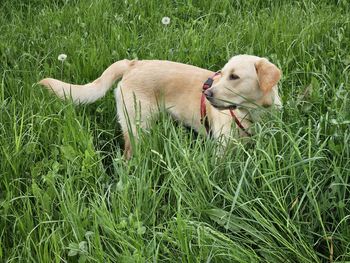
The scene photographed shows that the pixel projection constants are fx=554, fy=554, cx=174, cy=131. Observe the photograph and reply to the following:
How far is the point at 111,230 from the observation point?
2162 mm

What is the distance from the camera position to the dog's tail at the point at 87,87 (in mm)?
3342

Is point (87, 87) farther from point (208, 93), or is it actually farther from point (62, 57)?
point (208, 93)

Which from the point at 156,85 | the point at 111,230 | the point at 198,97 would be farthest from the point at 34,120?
the point at 111,230

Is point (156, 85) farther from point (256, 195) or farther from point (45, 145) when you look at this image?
point (256, 195)

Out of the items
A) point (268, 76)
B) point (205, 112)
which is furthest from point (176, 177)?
point (205, 112)

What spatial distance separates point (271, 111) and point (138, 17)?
231cm

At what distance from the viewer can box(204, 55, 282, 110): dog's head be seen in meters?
2.97

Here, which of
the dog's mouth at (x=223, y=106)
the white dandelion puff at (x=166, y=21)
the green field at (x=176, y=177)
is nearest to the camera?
the green field at (x=176, y=177)

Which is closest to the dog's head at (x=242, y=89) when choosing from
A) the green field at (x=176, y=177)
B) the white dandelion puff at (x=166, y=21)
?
the green field at (x=176, y=177)

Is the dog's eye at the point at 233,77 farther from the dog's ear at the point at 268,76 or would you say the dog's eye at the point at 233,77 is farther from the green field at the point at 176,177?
the green field at the point at 176,177

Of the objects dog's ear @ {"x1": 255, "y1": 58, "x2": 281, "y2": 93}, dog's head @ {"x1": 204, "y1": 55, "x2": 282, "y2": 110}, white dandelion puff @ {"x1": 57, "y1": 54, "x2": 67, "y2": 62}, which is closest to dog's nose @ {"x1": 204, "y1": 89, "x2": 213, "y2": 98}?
dog's head @ {"x1": 204, "y1": 55, "x2": 282, "y2": 110}

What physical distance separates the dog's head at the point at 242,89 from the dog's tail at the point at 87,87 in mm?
739

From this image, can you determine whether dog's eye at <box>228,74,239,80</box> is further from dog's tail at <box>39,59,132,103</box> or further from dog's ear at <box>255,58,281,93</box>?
dog's tail at <box>39,59,132,103</box>

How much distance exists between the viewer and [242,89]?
3021 millimetres
